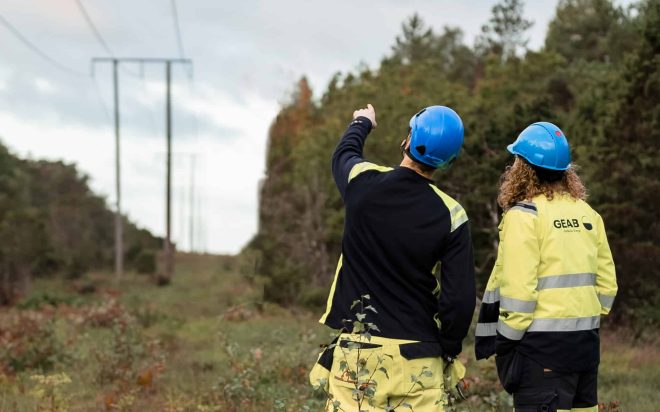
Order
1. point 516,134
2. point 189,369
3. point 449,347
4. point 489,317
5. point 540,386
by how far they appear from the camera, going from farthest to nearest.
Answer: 1. point 516,134
2. point 189,369
3. point 489,317
4. point 540,386
5. point 449,347

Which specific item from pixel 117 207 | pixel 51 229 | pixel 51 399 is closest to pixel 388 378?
pixel 51 399

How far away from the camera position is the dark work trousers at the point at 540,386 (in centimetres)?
407

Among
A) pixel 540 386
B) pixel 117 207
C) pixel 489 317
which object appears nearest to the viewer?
pixel 540 386

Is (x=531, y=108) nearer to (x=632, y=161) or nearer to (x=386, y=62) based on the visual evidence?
(x=632, y=161)

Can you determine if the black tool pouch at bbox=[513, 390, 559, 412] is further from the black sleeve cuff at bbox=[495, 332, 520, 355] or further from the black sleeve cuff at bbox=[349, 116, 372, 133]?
the black sleeve cuff at bbox=[349, 116, 372, 133]

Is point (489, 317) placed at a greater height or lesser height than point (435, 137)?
lesser

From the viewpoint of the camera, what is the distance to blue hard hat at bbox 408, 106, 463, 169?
12.4ft

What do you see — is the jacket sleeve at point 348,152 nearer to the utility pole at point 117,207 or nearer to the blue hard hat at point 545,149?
the blue hard hat at point 545,149

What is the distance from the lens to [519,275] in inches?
157

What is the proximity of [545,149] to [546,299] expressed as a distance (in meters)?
0.81

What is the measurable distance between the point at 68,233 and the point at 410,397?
56.6 m

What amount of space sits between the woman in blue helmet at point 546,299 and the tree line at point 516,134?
10535mm

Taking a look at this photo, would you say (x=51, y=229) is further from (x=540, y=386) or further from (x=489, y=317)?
(x=540, y=386)

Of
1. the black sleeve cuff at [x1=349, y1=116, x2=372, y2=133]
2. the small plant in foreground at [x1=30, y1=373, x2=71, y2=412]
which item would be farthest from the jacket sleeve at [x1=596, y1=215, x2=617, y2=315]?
the small plant in foreground at [x1=30, y1=373, x2=71, y2=412]
